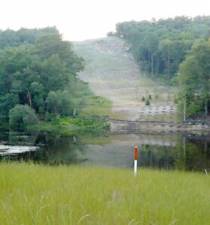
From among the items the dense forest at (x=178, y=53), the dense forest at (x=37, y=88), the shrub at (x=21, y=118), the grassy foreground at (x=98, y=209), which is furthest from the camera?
the dense forest at (x=178, y=53)

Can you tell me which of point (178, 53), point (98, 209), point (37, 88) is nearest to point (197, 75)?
point (37, 88)

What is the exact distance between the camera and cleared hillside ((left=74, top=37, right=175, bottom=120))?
81000 mm

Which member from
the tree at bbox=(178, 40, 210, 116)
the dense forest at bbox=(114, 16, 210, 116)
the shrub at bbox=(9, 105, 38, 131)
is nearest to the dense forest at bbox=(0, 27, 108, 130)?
the shrub at bbox=(9, 105, 38, 131)

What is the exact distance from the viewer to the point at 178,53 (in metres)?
115

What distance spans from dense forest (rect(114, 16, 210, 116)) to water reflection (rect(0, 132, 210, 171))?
1447 centimetres

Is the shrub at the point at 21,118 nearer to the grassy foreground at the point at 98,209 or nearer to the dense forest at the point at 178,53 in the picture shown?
the dense forest at the point at 178,53

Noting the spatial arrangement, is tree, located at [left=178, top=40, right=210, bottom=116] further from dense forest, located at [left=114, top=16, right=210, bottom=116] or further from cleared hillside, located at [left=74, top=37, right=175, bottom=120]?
cleared hillside, located at [left=74, top=37, right=175, bottom=120]

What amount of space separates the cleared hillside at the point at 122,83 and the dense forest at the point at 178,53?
365 centimetres

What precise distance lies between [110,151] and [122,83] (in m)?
75.0

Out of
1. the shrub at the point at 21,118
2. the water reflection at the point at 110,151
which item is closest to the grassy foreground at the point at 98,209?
the water reflection at the point at 110,151

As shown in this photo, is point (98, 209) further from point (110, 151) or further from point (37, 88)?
point (37, 88)

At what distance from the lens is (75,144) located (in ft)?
160

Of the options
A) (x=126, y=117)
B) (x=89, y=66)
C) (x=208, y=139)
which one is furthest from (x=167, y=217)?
(x=89, y=66)

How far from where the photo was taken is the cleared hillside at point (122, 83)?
266 feet
